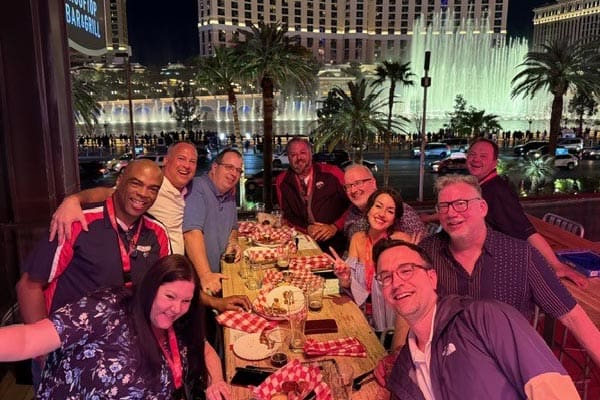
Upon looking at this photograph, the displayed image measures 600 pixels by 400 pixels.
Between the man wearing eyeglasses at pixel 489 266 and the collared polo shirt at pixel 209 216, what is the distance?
2.14 meters

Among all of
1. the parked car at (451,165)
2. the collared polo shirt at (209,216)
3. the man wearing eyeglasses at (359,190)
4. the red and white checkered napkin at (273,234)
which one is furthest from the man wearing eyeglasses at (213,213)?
the parked car at (451,165)

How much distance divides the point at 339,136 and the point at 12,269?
21426 mm

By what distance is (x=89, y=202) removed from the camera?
3.10 m

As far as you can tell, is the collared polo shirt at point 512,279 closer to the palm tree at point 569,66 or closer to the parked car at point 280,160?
the palm tree at point 569,66

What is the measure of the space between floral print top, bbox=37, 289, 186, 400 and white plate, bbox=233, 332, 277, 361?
1.93ft

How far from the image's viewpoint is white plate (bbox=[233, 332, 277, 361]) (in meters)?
2.61

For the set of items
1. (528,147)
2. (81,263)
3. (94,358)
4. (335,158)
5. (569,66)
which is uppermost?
(569,66)

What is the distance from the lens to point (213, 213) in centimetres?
445

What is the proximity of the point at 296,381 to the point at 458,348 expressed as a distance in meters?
0.75

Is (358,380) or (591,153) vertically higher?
(358,380)

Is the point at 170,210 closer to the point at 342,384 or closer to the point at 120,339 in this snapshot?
the point at 120,339

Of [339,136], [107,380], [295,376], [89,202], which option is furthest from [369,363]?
[339,136]

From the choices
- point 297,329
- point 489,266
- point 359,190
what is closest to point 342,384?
point 297,329

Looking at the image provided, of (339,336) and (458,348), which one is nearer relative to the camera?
(458,348)
